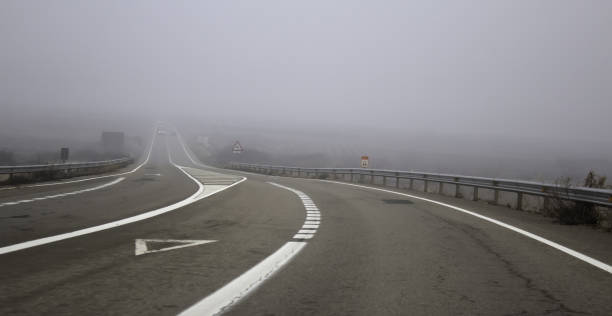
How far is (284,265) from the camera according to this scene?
6059 mm

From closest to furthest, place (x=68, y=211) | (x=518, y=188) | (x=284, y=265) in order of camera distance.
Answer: (x=284, y=265) → (x=68, y=211) → (x=518, y=188)

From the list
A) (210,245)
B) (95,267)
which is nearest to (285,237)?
(210,245)

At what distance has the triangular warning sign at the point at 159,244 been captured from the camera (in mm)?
6667

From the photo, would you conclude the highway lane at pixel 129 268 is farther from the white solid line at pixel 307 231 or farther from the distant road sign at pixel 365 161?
the distant road sign at pixel 365 161

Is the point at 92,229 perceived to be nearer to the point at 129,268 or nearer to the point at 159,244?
the point at 159,244

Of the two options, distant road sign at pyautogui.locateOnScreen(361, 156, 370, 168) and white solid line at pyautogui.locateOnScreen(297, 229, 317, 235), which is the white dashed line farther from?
distant road sign at pyautogui.locateOnScreen(361, 156, 370, 168)

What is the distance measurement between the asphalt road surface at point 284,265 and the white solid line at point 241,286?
0.06 feet

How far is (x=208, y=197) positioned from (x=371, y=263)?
31.3 feet

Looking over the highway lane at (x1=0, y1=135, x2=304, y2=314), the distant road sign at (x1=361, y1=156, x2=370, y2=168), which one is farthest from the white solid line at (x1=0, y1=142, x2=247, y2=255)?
the distant road sign at (x1=361, y1=156, x2=370, y2=168)

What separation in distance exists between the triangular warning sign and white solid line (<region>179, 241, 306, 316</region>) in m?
1.33

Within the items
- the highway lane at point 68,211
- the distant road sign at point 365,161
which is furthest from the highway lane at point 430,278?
the distant road sign at point 365,161

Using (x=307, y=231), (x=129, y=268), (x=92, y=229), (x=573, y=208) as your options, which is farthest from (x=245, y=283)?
(x=573, y=208)

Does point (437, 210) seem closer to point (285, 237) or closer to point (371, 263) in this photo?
point (285, 237)

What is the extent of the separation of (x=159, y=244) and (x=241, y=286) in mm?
2602
